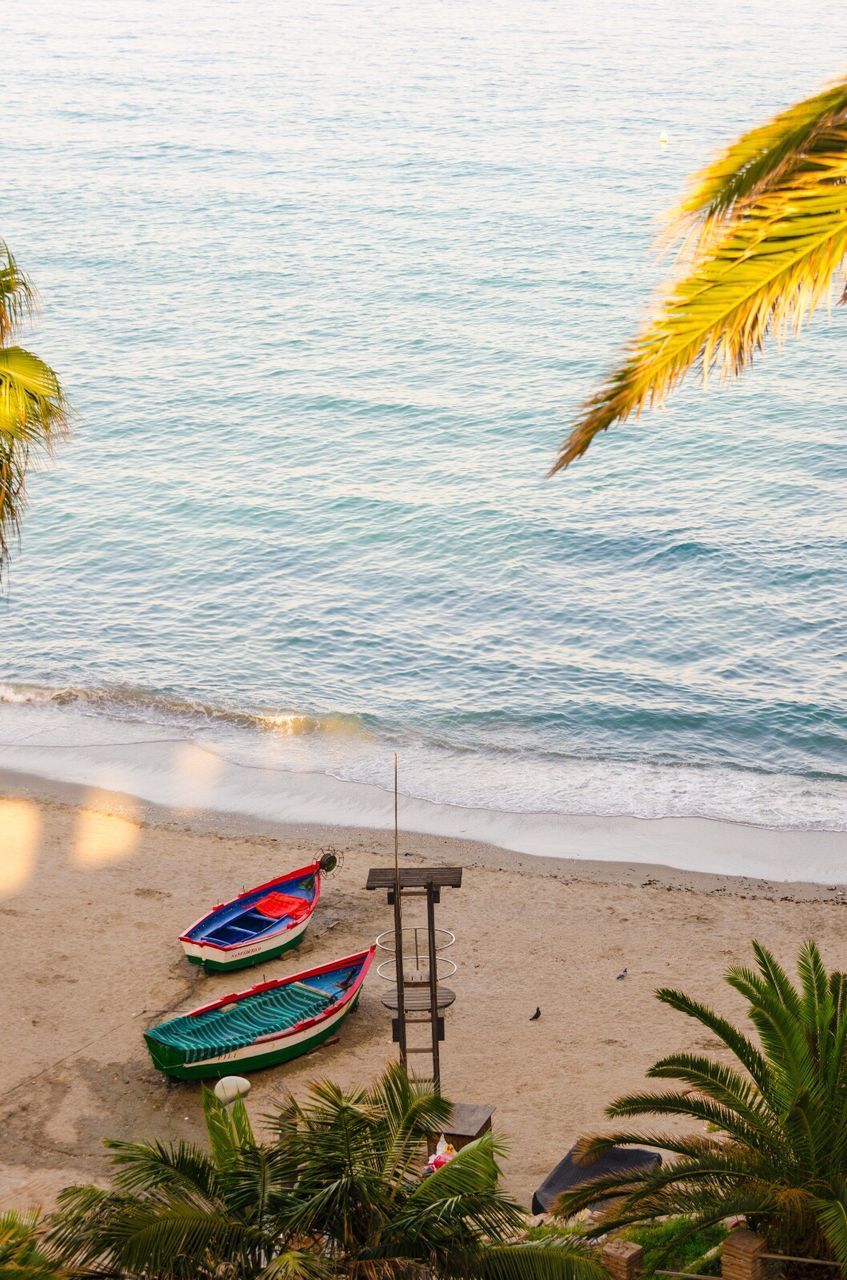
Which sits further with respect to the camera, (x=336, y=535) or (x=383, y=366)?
(x=383, y=366)

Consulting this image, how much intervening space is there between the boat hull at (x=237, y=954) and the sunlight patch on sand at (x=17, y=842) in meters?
3.86

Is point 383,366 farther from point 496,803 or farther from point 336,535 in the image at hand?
point 496,803

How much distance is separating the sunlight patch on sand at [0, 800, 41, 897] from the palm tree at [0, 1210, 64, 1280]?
13299mm

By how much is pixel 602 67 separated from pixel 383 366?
4852 centimetres

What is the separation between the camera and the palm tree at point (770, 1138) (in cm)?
853

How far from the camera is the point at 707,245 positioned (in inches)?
199

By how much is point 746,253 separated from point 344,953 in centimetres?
1440

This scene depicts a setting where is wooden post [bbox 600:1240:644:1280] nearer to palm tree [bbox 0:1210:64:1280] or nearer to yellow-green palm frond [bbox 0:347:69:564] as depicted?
palm tree [bbox 0:1210:64:1280]

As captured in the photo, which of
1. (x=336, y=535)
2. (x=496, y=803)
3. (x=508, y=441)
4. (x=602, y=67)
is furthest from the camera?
(x=602, y=67)

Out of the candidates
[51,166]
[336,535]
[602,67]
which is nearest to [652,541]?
[336,535]

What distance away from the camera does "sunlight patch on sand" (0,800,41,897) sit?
20.0 metres

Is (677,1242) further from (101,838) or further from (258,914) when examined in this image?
(101,838)

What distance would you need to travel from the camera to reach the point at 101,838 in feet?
71.6

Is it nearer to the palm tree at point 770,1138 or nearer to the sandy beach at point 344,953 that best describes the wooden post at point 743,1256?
the palm tree at point 770,1138
